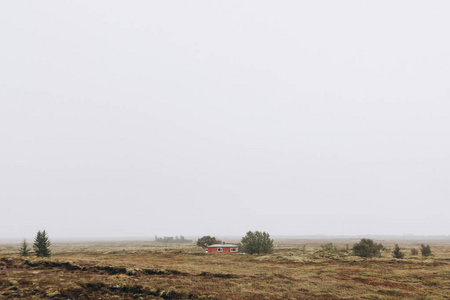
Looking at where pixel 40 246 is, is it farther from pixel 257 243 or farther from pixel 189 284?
pixel 257 243

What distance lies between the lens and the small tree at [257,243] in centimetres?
6347

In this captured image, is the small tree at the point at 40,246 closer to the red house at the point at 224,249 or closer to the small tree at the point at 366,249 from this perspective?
the red house at the point at 224,249

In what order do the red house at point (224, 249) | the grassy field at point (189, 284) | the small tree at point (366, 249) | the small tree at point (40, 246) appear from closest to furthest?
the grassy field at point (189, 284), the small tree at point (40, 246), the small tree at point (366, 249), the red house at point (224, 249)

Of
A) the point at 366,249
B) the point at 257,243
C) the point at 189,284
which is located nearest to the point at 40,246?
the point at 189,284

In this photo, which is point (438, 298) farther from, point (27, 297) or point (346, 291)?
point (27, 297)

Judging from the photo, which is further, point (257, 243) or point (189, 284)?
point (257, 243)

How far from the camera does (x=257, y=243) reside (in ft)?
209

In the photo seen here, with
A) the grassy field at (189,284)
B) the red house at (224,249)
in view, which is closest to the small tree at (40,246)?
the grassy field at (189,284)

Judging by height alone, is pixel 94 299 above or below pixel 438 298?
above

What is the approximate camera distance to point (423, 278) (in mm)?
31516

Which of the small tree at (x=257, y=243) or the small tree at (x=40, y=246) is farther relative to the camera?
the small tree at (x=257, y=243)

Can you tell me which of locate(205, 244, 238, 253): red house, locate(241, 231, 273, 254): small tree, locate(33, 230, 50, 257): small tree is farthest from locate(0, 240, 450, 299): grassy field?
locate(205, 244, 238, 253): red house

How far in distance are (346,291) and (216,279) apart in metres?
13.0

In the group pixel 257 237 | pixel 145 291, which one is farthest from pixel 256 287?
pixel 257 237
